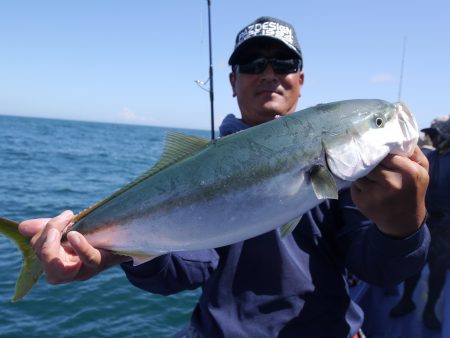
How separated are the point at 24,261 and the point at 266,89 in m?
2.18

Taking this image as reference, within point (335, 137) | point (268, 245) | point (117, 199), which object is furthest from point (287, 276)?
point (117, 199)

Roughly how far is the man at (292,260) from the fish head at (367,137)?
0.08m

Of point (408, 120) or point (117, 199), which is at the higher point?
point (408, 120)

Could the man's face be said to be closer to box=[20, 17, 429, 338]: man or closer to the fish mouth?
box=[20, 17, 429, 338]: man

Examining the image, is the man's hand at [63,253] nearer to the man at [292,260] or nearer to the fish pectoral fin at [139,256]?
the man at [292,260]

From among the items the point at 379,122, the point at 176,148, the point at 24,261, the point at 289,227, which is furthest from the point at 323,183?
the point at 24,261

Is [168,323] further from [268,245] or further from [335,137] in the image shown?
[335,137]

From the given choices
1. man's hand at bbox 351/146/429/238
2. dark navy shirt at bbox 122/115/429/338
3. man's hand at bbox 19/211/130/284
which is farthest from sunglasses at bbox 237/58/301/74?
man's hand at bbox 19/211/130/284

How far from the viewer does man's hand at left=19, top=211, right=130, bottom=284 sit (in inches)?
91.0

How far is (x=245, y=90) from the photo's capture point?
309 cm

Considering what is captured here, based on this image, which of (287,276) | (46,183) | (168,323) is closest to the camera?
(287,276)

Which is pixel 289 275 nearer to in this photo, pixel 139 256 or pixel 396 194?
pixel 396 194


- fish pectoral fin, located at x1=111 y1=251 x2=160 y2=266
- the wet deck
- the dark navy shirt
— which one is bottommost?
the wet deck

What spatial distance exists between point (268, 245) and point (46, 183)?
1916 cm
